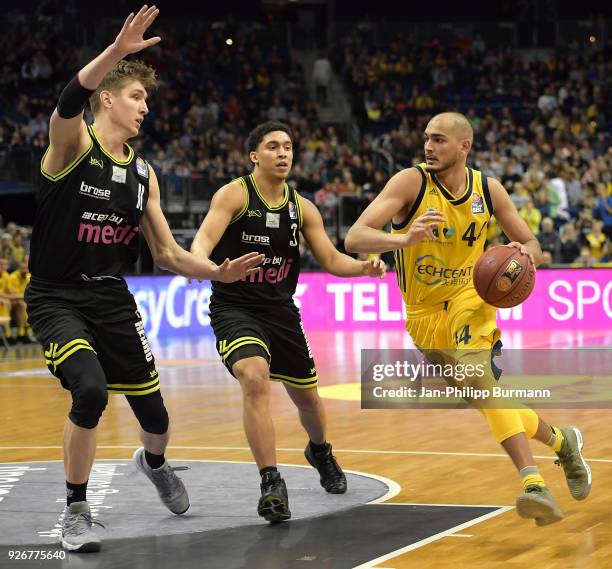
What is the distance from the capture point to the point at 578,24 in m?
33.8

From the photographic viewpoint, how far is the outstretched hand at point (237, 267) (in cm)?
646

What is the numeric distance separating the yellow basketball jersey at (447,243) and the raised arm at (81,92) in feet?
6.42

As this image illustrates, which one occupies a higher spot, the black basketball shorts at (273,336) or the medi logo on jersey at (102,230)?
the medi logo on jersey at (102,230)

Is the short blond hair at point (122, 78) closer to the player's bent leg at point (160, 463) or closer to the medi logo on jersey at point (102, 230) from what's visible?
the medi logo on jersey at point (102, 230)

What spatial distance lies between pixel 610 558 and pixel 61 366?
2.75 meters

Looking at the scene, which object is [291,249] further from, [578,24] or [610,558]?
[578,24]

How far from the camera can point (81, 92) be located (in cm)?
589

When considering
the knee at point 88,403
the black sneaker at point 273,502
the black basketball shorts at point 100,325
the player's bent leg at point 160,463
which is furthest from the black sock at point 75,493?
the black sneaker at point 273,502

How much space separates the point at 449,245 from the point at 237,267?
1382 millimetres

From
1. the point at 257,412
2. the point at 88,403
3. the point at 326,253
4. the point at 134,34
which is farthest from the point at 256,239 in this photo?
the point at 134,34

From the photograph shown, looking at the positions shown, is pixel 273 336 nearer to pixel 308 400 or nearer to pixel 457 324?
pixel 308 400

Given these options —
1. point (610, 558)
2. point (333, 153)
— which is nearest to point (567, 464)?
point (610, 558)

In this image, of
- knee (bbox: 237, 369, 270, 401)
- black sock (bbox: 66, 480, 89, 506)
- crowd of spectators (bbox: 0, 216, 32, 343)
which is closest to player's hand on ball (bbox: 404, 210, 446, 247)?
knee (bbox: 237, 369, 270, 401)

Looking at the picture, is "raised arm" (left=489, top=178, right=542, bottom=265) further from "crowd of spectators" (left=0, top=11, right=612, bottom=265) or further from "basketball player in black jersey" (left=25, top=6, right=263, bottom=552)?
"crowd of spectators" (left=0, top=11, right=612, bottom=265)
